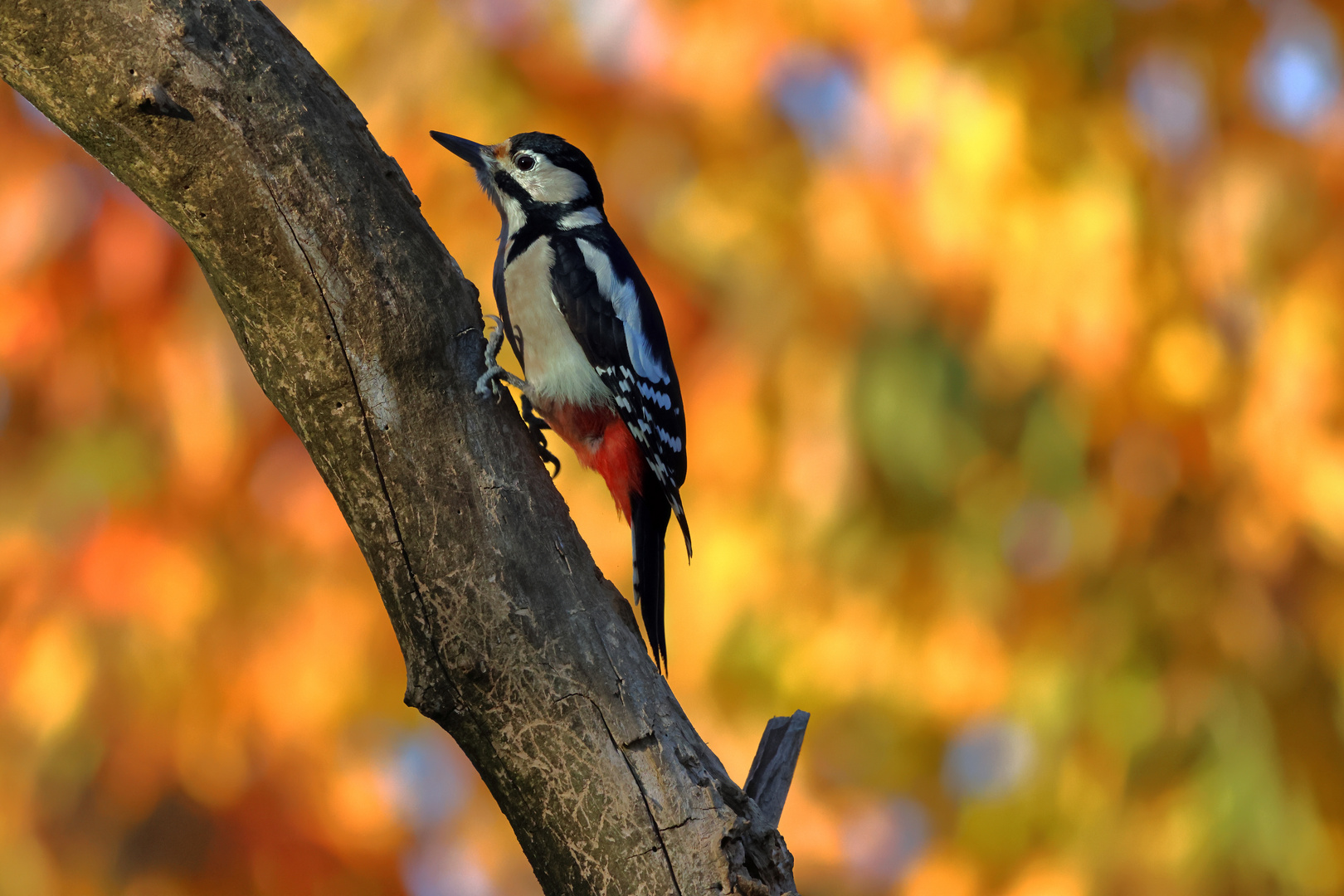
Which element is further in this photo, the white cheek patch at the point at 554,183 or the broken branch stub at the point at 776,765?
the white cheek patch at the point at 554,183

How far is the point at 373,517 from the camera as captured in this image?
1.79 metres

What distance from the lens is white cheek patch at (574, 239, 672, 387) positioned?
2.60m

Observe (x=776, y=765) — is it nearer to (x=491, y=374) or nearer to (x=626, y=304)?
(x=491, y=374)

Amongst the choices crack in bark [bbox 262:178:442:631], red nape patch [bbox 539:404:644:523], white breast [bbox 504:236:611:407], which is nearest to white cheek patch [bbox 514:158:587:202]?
white breast [bbox 504:236:611:407]

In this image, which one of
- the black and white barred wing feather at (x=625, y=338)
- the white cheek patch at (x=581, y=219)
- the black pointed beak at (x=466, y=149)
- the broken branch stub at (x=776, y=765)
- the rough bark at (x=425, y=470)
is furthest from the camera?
the black pointed beak at (x=466, y=149)

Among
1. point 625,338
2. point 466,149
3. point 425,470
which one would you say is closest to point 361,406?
point 425,470

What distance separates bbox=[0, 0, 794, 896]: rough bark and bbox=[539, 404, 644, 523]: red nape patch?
2.46 ft

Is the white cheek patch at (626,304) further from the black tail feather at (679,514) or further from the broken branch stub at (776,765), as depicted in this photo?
the broken branch stub at (776,765)

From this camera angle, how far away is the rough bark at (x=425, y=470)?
5.55 ft

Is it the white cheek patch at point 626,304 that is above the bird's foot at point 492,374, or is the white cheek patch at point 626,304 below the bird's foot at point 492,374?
above

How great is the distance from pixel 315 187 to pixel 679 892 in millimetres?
1276

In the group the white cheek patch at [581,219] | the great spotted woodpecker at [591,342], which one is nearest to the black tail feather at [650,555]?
the great spotted woodpecker at [591,342]

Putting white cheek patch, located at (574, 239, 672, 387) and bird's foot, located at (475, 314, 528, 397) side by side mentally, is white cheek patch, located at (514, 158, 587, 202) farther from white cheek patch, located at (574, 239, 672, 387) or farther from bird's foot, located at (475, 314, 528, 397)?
bird's foot, located at (475, 314, 528, 397)

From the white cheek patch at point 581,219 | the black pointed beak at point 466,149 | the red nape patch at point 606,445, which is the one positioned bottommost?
the red nape patch at point 606,445
